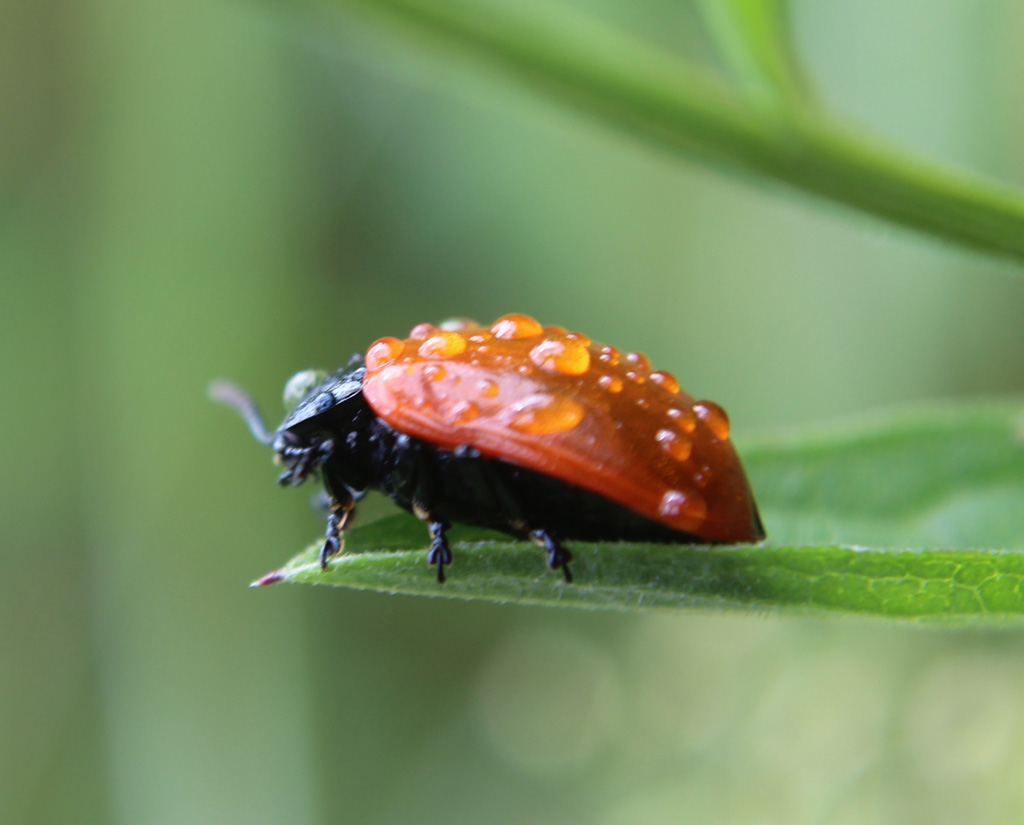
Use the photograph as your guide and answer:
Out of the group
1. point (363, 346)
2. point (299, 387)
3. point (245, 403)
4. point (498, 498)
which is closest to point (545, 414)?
point (498, 498)

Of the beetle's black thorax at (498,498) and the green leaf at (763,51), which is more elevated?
the green leaf at (763,51)

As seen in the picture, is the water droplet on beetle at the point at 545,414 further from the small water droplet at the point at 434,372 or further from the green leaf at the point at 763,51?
the green leaf at the point at 763,51

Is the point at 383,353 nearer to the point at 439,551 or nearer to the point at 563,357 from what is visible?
the point at 563,357

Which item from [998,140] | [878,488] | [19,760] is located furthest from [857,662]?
[19,760]

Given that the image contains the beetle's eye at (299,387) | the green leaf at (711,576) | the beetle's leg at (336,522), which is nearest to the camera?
the green leaf at (711,576)

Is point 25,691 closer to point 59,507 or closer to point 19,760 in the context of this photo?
point 19,760

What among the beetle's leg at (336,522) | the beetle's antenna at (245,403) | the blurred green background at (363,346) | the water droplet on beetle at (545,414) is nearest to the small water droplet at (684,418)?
the water droplet on beetle at (545,414)
